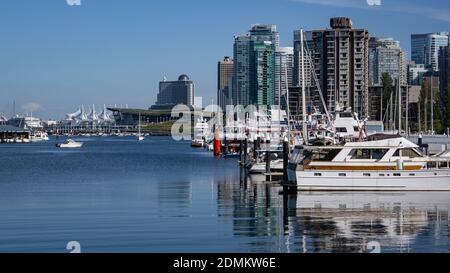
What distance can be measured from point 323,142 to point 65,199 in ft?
32.0

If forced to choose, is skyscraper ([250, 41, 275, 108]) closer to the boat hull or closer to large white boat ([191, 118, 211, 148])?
large white boat ([191, 118, 211, 148])

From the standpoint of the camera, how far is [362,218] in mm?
21094

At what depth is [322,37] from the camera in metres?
109

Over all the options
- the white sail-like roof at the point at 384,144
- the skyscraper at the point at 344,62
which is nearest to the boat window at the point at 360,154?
the white sail-like roof at the point at 384,144

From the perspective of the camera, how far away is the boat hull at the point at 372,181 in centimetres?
2908

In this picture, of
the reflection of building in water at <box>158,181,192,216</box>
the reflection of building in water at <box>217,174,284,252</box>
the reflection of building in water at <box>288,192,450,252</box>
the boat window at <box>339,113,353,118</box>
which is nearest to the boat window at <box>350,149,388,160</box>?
the reflection of building in water at <box>288,192,450,252</box>

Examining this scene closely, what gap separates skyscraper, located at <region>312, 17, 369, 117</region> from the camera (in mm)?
100062

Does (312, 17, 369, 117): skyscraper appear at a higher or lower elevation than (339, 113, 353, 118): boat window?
higher

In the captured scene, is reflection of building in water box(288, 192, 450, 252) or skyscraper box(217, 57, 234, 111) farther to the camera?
skyscraper box(217, 57, 234, 111)

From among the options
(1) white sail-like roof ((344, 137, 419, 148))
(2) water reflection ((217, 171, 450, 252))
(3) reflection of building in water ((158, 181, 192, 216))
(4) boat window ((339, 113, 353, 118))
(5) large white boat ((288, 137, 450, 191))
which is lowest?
(3) reflection of building in water ((158, 181, 192, 216))

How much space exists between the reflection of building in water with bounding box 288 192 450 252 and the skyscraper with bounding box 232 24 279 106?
79.7ft

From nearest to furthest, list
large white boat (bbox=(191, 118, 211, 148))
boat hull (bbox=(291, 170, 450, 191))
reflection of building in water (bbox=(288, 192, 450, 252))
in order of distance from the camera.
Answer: reflection of building in water (bbox=(288, 192, 450, 252)) < boat hull (bbox=(291, 170, 450, 191)) < large white boat (bbox=(191, 118, 211, 148))
